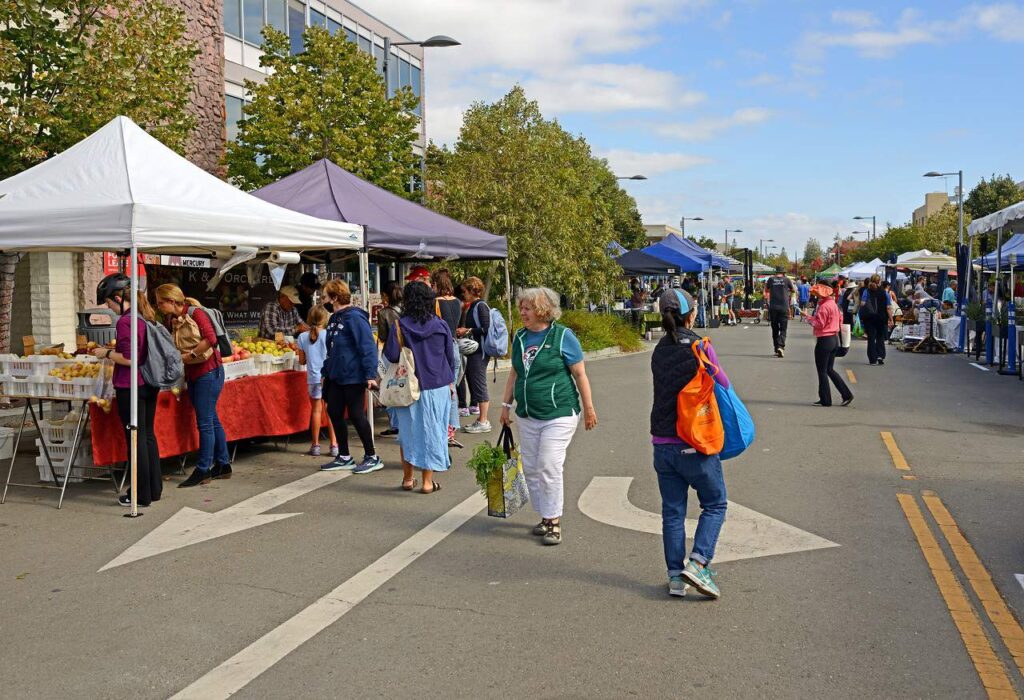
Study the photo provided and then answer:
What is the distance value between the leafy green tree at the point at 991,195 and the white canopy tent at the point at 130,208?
63320 mm

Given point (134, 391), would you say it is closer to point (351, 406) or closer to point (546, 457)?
point (351, 406)

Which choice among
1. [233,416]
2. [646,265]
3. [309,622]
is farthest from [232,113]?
[309,622]

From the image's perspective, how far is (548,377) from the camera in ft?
22.5

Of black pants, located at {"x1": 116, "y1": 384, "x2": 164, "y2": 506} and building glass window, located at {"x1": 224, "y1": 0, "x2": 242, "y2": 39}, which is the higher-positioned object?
building glass window, located at {"x1": 224, "y1": 0, "x2": 242, "y2": 39}

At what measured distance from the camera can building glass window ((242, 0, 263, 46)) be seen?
1227 inches

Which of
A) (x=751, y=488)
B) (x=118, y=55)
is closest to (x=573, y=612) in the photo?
(x=751, y=488)

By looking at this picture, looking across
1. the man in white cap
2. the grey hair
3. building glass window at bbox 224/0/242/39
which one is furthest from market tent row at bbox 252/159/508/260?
building glass window at bbox 224/0/242/39

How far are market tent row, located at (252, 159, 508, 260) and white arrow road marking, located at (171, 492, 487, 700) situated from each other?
17.0 ft

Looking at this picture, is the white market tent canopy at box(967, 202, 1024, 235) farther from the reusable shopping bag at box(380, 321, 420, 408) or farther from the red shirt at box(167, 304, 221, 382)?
the red shirt at box(167, 304, 221, 382)

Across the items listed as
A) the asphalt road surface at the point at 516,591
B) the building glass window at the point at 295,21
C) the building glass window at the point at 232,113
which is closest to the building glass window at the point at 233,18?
the building glass window at the point at 232,113

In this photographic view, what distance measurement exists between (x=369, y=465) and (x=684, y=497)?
4.65 metres

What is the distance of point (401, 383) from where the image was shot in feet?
27.9

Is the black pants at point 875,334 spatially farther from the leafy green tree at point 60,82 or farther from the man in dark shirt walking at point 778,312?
the leafy green tree at point 60,82

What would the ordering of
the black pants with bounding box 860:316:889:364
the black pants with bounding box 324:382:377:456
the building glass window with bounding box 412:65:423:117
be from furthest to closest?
the building glass window with bounding box 412:65:423:117 → the black pants with bounding box 860:316:889:364 → the black pants with bounding box 324:382:377:456
